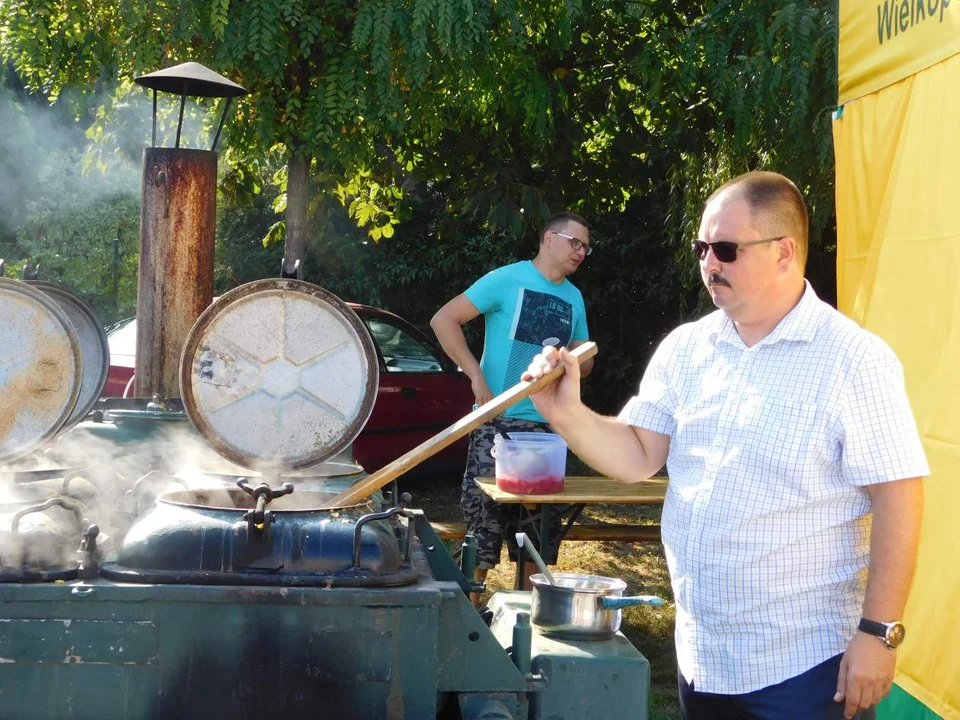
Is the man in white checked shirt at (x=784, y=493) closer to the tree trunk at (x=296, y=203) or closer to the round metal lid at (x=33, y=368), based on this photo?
the round metal lid at (x=33, y=368)

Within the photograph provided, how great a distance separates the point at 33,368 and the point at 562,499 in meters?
2.58

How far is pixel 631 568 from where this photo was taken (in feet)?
24.1

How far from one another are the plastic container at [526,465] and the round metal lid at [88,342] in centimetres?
190

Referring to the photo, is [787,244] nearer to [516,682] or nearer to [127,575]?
[516,682]

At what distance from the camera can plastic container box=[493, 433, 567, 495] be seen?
488 centimetres

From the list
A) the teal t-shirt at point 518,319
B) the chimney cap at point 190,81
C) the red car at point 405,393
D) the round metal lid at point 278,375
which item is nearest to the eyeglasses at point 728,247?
the round metal lid at point 278,375

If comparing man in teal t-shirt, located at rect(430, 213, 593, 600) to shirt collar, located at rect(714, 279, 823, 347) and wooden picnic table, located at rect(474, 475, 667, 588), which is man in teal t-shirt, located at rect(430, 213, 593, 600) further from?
shirt collar, located at rect(714, 279, 823, 347)

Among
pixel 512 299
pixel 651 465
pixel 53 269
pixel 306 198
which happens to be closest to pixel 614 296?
pixel 306 198

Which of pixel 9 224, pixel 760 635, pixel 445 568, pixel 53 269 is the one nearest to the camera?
pixel 760 635

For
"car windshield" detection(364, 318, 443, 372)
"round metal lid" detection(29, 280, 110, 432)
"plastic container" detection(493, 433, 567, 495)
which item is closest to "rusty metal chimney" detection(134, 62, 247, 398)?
"round metal lid" detection(29, 280, 110, 432)

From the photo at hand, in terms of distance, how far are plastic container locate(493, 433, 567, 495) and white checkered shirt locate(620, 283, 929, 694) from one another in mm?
2545

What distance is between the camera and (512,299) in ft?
17.1

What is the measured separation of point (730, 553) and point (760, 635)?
17 cm

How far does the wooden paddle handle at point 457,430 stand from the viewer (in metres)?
2.53
